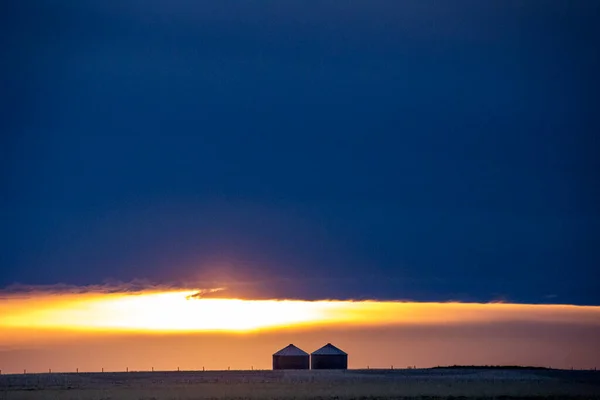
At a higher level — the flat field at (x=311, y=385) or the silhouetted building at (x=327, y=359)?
the silhouetted building at (x=327, y=359)

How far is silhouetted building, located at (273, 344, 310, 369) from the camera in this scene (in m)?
120

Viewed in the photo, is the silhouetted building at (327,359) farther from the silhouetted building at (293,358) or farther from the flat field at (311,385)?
the flat field at (311,385)

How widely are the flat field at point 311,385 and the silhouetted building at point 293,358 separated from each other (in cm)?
224

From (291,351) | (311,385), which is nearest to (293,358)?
(291,351)

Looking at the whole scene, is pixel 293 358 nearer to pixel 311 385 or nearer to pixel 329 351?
pixel 329 351

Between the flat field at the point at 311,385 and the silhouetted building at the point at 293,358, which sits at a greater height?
the silhouetted building at the point at 293,358

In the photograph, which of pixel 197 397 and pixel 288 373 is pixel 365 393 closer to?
pixel 197 397

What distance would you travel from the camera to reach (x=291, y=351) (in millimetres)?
120562

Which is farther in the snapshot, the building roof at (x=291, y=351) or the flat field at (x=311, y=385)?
the building roof at (x=291, y=351)

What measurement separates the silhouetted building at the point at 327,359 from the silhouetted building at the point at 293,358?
731 mm

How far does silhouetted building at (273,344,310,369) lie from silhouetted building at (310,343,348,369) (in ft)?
2.40

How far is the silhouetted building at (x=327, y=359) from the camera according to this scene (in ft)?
397

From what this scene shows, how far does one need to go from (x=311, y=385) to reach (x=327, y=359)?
25789 millimetres

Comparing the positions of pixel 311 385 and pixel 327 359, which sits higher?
pixel 327 359
